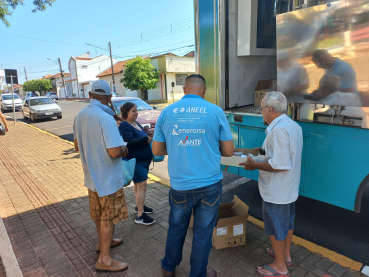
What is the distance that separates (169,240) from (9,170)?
5820mm

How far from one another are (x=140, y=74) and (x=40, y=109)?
1536 centimetres

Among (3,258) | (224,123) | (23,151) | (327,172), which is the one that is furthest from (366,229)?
(23,151)

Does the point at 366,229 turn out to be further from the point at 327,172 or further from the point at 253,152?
the point at 253,152

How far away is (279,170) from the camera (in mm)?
2348

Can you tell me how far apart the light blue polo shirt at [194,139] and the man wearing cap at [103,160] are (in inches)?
25.2

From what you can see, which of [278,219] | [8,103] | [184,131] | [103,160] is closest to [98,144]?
[103,160]

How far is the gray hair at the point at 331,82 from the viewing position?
2533 millimetres

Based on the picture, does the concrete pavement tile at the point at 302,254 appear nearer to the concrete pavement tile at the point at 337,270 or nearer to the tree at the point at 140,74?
the concrete pavement tile at the point at 337,270

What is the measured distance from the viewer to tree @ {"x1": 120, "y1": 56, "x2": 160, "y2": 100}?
1193 inches

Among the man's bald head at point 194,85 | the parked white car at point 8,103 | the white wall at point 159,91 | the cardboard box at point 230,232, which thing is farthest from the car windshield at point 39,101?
the man's bald head at point 194,85

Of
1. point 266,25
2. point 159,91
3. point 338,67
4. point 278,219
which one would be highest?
point 266,25

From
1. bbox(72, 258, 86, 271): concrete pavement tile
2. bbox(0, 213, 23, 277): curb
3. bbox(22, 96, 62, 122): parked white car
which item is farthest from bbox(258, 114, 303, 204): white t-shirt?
bbox(22, 96, 62, 122): parked white car

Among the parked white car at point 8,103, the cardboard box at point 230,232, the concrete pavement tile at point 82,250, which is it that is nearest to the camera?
the cardboard box at point 230,232

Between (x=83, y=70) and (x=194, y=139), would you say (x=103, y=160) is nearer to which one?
(x=194, y=139)
